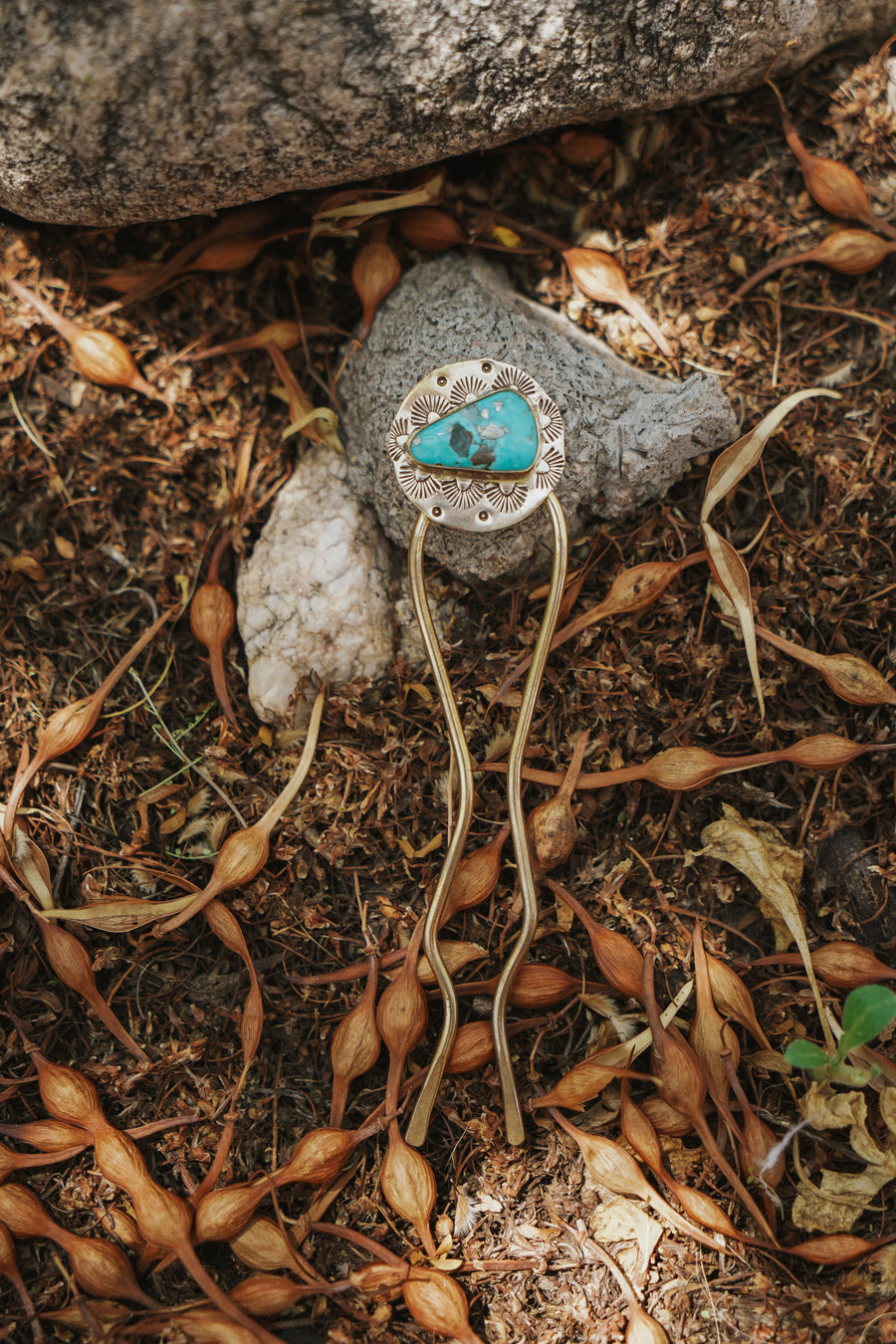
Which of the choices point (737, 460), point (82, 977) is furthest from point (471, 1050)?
point (737, 460)

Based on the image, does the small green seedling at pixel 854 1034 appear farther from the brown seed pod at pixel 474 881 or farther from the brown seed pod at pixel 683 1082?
the brown seed pod at pixel 474 881

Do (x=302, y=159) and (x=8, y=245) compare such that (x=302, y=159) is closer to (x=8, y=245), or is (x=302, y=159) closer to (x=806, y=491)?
(x=8, y=245)

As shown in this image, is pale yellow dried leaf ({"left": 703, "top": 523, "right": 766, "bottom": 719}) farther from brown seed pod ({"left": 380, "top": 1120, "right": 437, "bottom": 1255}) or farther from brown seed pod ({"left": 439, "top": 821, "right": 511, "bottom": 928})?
brown seed pod ({"left": 380, "top": 1120, "right": 437, "bottom": 1255})

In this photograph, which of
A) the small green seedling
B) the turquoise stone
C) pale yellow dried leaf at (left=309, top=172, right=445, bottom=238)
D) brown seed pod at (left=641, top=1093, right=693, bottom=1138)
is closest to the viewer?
the small green seedling

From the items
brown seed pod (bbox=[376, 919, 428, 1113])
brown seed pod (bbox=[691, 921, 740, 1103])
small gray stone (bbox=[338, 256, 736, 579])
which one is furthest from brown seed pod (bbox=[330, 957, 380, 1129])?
small gray stone (bbox=[338, 256, 736, 579])

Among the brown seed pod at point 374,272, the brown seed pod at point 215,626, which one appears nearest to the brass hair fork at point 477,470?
the brown seed pod at point 374,272

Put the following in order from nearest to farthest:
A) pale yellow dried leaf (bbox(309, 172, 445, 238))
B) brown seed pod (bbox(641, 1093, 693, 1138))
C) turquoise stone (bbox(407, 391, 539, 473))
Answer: brown seed pod (bbox(641, 1093, 693, 1138))
turquoise stone (bbox(407, 391, 539, 473))
pale yellow dried leaf (bbox(309, 172, 445, 238))

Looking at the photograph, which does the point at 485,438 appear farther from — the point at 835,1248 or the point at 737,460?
the point at 835,1248
